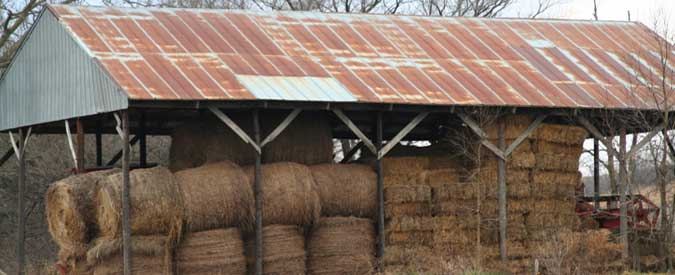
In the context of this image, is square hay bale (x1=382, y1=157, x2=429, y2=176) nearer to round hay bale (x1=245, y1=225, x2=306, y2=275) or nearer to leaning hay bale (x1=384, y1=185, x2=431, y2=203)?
leaning hay bale (x1=384, y1=185, x2=431, y2=203)

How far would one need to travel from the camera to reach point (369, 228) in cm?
2308

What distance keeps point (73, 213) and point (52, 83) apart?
4363 mm

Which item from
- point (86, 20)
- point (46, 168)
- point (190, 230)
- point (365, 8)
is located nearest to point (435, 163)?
point (190, 230)

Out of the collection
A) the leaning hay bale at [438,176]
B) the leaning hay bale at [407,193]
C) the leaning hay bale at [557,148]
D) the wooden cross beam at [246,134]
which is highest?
the wooden cross beam at [246,134]

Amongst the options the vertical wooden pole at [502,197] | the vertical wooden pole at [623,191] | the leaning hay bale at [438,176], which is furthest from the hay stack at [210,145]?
the vertical wooden pole at [623,191]

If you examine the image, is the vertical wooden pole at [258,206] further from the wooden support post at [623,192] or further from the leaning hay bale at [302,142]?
the wooden support post at [623,192]

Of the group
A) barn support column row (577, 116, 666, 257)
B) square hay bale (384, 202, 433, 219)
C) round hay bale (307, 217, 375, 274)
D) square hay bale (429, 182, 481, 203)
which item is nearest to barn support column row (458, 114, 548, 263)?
square hay bale (429, 182, 481, 203)

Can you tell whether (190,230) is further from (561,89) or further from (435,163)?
(561,89)

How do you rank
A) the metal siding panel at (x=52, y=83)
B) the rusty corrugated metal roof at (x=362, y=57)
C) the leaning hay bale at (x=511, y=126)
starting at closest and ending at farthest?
1. the metal siding panel at (x=52, y=83)
2. the rusty corrugated metal roof at (x=362, y=57)
3. the leaning hay bale at (x=511, y=126)

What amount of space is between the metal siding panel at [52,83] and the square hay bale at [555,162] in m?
8.49

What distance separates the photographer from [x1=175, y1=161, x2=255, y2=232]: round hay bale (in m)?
20.9

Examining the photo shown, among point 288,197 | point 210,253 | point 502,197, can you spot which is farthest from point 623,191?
point 210,253

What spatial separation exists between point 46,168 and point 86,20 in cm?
1077

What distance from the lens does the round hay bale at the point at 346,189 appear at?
22531 mm
